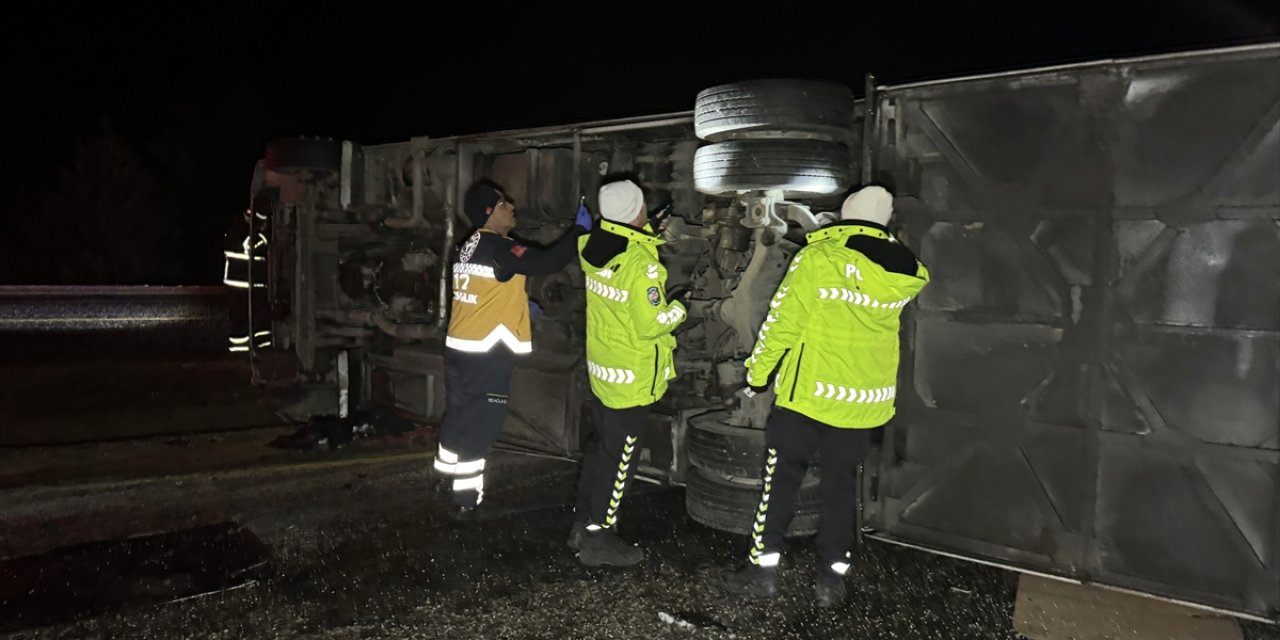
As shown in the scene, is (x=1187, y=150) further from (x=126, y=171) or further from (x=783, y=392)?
(x=126, y=171)

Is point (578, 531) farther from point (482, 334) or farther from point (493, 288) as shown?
point (493, 288)

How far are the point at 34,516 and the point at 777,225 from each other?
4.53 m

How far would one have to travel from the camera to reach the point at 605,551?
4.09m

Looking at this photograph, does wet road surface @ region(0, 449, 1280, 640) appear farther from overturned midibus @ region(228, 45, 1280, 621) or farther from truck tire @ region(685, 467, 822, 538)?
overturned midibus @ region(228, 45, 1280, 621)

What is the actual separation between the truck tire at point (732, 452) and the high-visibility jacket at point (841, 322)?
724mm

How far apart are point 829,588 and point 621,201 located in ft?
6.70

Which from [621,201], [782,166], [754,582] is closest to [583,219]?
[621,201]

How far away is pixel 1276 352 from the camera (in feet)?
10.7

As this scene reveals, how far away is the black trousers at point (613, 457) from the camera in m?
4.10

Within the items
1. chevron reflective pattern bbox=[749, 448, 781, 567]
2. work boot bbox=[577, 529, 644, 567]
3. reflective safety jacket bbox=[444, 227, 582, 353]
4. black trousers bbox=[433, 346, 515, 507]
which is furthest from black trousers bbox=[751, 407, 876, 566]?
black trousers bbox=[433, 346, 515, 507]

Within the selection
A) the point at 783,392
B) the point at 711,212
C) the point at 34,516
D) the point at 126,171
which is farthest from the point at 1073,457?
the point at 126,171

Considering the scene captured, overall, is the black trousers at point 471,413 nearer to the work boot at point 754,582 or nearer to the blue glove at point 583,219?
the blue glove at point 583,219

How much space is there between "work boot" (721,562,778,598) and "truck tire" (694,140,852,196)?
1848 mm

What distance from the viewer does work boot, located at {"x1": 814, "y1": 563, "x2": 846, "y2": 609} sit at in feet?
12.1
